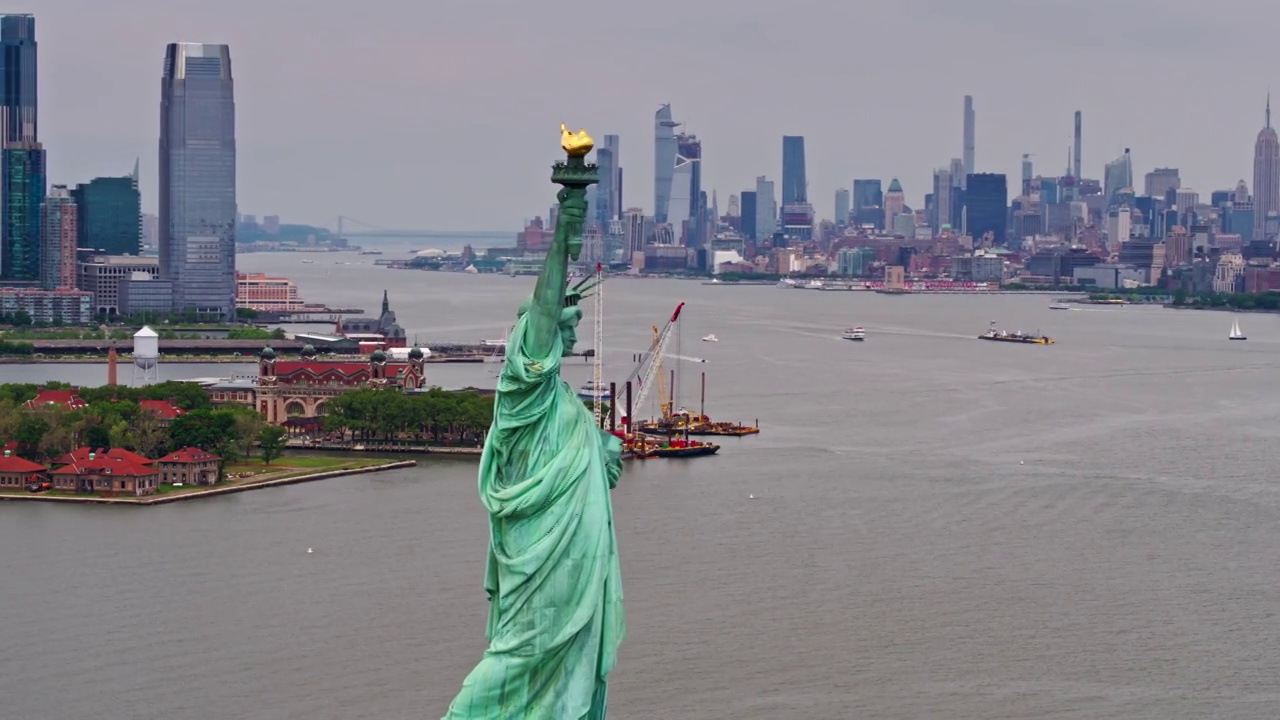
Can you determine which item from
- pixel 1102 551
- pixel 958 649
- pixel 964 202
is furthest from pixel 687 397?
pixel 964 202

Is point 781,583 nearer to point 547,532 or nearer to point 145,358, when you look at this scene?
point 547,532

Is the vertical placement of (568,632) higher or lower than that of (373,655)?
higher

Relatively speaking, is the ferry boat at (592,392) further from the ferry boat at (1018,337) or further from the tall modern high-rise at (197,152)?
the tall modern high-rise at (197,152)

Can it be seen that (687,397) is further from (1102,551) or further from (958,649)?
(958,649)

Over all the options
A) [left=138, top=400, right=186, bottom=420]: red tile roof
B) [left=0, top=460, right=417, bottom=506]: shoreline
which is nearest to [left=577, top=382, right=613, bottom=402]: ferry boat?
[left=138, top=400, right=186, bottom=420]: red tile roof

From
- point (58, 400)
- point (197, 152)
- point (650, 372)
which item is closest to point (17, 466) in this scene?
point (58, 400)

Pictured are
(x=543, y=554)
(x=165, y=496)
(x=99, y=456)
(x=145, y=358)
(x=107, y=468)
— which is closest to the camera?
(x=543, y=554)

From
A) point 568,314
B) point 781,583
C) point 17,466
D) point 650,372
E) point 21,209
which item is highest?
point 21,209
